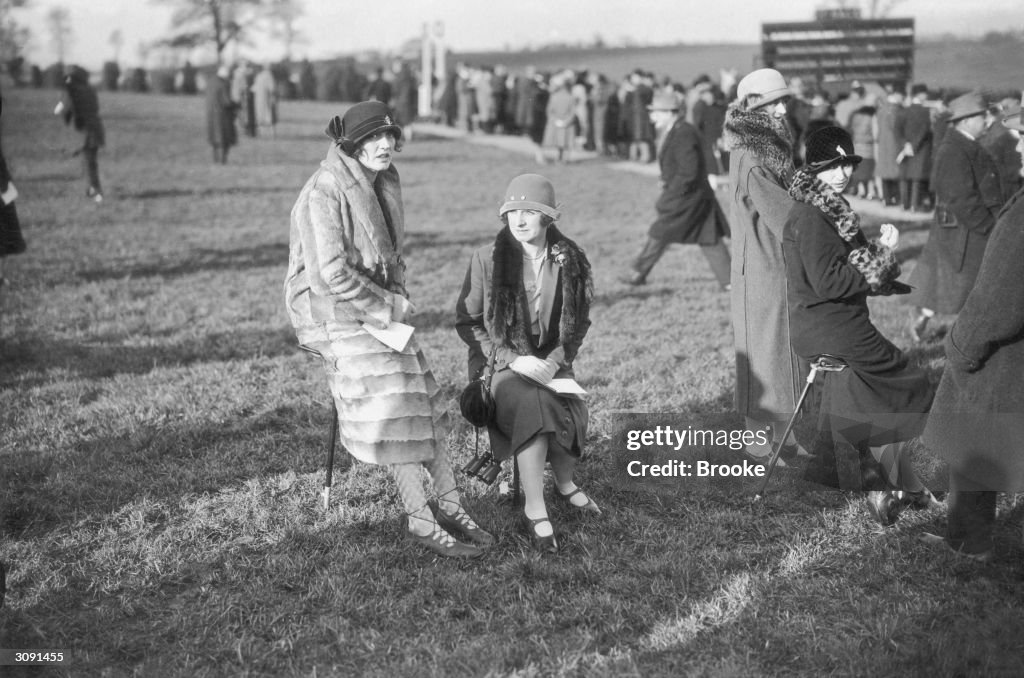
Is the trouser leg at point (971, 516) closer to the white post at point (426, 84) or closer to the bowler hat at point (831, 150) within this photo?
the bowler hat at point (831, 150)

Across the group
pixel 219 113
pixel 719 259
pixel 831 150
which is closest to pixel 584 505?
pixel 831 150

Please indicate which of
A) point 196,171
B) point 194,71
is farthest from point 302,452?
Result: point 194,71

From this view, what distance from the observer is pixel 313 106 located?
41688 millimetres

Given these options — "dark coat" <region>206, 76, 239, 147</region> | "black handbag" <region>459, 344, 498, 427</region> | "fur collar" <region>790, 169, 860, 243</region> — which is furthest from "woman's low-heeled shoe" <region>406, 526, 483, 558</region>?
"dark coat" <region>206, 76, 239, 147</region>

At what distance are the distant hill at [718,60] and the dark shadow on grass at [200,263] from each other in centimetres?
790

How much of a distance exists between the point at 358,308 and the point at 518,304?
2.19ft

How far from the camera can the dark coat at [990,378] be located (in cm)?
349

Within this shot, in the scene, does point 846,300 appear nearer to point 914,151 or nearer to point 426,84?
point 914,151

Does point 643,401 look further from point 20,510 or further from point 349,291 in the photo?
point 20,510

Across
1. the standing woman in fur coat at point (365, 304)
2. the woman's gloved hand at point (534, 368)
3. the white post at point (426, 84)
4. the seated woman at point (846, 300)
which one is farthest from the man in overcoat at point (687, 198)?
the white post at point (426, 84)

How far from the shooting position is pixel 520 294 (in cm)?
427

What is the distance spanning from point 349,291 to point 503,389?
31.0 inches

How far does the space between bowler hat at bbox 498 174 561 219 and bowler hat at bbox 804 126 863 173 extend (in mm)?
1137

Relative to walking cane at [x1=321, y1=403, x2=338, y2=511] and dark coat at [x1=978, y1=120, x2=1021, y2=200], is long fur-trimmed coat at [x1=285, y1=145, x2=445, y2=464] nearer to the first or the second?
walking cane at [x1=321, y1=403, x2=338, y2=511]
